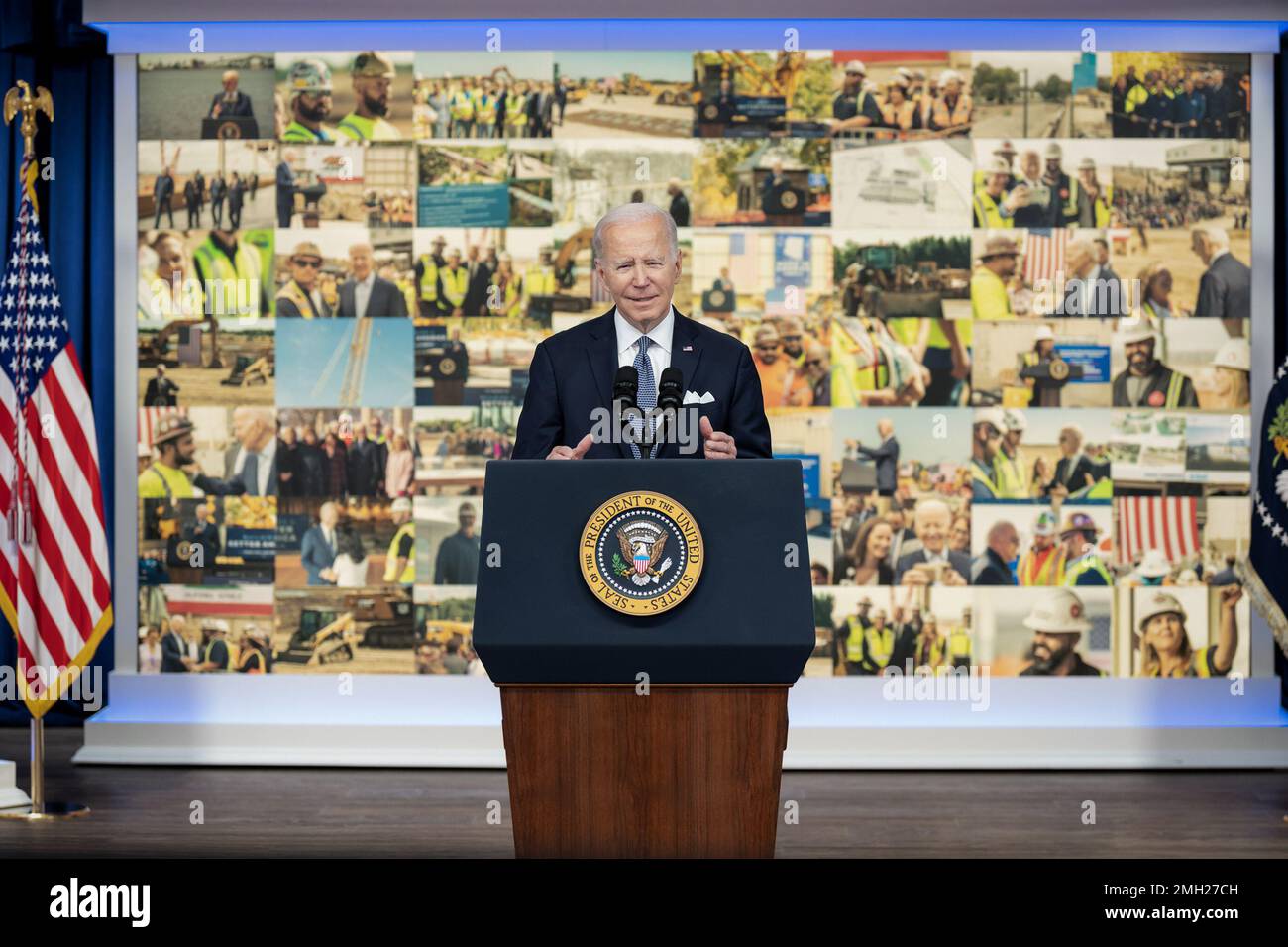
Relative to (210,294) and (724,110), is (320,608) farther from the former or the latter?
(724,110)

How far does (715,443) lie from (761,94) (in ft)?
11.0

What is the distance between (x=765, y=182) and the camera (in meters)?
6.10

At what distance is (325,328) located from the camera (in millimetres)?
6168

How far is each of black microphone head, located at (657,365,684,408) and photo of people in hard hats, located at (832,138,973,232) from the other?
327cm

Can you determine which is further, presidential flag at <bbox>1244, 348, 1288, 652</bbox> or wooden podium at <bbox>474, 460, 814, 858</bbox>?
presidential flag at <bbox>1244, 348, 1288, 652</bbox>

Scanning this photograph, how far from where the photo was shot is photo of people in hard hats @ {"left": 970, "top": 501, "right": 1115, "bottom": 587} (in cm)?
611

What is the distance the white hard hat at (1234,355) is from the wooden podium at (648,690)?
3956 mm

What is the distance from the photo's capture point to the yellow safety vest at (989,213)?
19.9 feet

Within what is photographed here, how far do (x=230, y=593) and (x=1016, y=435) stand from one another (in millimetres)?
3513

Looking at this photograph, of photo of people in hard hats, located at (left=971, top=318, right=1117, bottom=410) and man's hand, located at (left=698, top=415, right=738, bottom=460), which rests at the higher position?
photo of people in hard hats, located at (left=971, top=318, right=1117, bottom=410)

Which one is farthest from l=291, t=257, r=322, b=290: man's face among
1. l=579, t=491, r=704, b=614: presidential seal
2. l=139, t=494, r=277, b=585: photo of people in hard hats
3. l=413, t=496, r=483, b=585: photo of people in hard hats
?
l=579, t=491, r=704, b=614: presidential seal

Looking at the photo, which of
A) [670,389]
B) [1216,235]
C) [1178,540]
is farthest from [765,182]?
[670,389]

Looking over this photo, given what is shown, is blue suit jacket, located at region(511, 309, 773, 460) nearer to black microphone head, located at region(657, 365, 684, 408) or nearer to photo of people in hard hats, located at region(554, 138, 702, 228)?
black microphone head, located at region(657, 365, 684, 408)
